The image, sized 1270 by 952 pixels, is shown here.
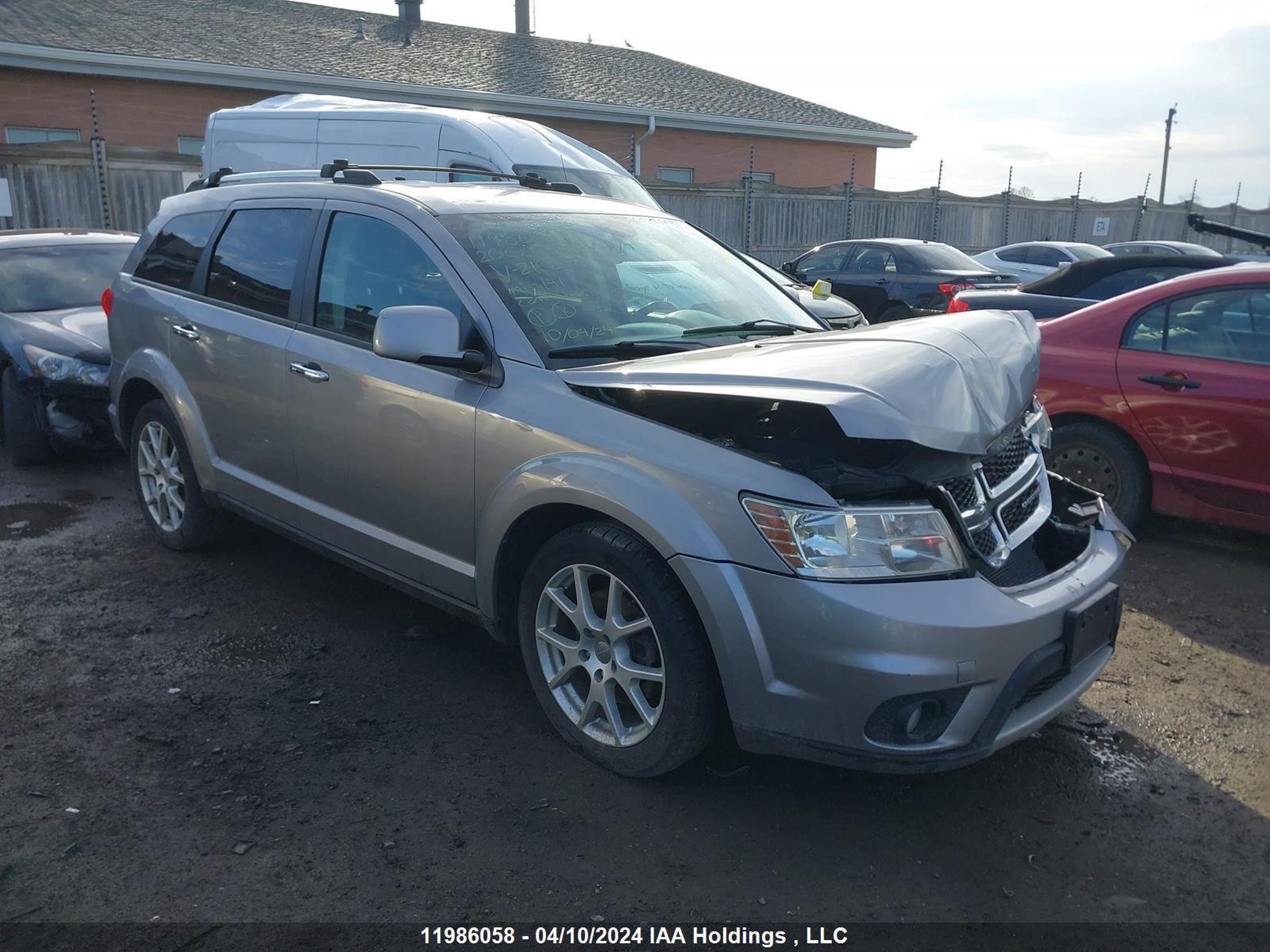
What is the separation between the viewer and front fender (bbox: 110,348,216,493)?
490 cm

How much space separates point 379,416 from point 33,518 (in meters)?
3.57

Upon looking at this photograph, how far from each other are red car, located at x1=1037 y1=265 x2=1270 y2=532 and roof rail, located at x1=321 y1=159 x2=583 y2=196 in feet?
9.78

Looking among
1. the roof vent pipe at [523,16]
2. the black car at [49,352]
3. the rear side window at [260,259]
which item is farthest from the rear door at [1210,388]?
the roof vent pipe at [523,16]

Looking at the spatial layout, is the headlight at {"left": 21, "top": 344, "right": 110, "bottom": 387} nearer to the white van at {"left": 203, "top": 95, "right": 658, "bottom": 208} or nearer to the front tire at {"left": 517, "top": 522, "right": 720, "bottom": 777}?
the white van at {"left": 203, "top": 95, "right": 658, "bottom": 208}

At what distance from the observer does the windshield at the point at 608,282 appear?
366 cm

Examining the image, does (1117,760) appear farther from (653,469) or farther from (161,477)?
(161,477)

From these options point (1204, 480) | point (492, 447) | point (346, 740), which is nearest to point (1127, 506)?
point (1204, 480)

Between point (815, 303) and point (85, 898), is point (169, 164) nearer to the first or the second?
point (815, 303)

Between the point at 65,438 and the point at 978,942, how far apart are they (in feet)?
22.4

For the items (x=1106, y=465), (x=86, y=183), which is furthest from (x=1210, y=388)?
(x=86, y=183)

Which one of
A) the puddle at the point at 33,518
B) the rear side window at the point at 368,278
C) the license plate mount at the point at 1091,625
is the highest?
the rear side window at the point at 368,278

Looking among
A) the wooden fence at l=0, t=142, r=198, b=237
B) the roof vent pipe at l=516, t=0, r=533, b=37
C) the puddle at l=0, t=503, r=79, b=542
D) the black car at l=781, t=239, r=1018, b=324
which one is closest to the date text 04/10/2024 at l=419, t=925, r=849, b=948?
the puddle at l=0, t=503, r=79, b=542

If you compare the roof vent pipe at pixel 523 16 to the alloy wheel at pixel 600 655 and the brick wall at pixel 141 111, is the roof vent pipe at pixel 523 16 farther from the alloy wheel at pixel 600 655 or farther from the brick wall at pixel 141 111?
the alloy wheel at pixel 600 655

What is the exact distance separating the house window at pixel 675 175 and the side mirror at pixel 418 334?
68.6 feet
